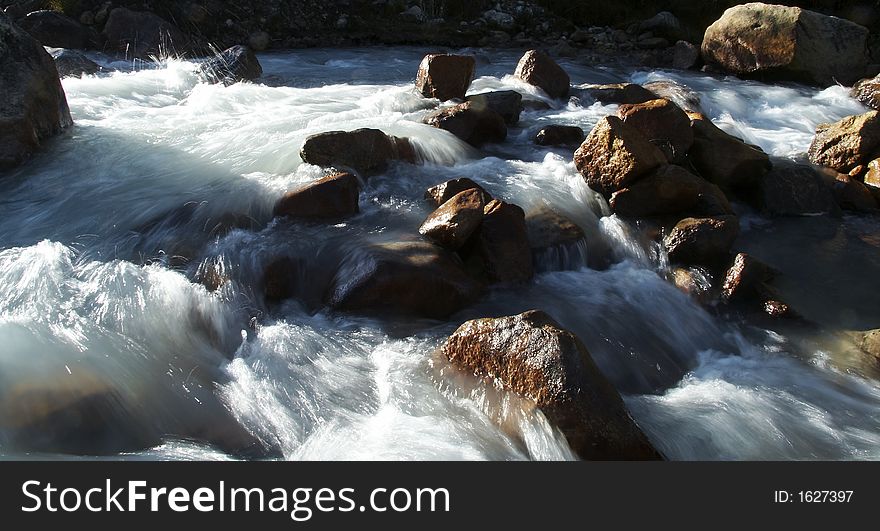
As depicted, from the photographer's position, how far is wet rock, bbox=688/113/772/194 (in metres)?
7.24

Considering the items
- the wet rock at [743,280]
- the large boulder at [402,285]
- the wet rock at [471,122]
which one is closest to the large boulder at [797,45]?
the wet rock at [471,122]

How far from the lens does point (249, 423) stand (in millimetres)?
3900

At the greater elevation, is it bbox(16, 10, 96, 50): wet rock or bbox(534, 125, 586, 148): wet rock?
bbox(16, 10, 96, 50): wet rock

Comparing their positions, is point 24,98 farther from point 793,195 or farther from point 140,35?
point 793,195

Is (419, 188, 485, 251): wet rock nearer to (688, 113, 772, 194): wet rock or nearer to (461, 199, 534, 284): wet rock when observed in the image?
(461, 199, 534, 284): wet rock

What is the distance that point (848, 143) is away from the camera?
25.3ft

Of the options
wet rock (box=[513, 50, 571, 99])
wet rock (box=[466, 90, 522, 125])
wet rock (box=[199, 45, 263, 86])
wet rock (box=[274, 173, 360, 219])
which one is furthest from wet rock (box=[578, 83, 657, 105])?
wet rock (box=[199, 45, 263, 86])

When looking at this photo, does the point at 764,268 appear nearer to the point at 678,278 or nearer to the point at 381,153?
the point at 678,278

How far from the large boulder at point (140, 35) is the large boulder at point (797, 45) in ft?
30.2

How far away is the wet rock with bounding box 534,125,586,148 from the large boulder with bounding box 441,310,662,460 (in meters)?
4.14

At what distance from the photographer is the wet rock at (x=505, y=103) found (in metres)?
8.42

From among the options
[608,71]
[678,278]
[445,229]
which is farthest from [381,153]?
[608,71]

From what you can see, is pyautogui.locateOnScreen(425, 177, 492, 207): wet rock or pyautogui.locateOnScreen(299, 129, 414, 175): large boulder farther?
pyautogui.locateOnScreen(299, 129, 414, 175): large boulder

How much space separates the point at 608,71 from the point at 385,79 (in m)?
3.86
